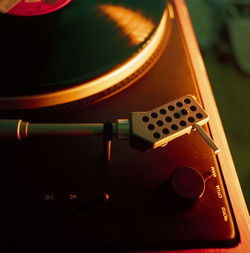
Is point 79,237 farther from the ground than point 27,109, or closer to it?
closer to it

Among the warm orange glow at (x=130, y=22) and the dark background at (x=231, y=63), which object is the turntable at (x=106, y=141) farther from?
the dark background at (x=231, y=63)

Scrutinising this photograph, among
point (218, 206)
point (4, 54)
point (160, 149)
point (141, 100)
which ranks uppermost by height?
point (4, 54)

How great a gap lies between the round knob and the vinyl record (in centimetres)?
24

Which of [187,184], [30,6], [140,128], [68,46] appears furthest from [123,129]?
[30,6]

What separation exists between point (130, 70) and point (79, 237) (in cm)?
34

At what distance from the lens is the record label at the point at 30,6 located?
1.96 feet

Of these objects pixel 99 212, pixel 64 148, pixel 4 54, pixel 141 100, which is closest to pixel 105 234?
pixel 99 212

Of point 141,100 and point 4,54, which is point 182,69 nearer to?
point 141,100

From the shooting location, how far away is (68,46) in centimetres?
54

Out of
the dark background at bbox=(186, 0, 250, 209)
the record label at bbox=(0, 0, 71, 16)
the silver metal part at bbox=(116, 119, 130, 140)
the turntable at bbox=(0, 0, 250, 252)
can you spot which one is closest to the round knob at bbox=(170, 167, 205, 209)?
the turntable at bbox=(0, 0, 250, 252)

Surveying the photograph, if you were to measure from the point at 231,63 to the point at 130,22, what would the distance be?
1.18 meters

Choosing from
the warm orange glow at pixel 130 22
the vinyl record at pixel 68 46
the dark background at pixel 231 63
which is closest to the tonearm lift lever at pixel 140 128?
the vinyl record at pixel 68 46

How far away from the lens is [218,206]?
46cm

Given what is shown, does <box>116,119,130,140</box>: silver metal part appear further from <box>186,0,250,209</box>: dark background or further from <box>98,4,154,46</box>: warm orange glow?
<box>186,0,250,209</box>: dark background
